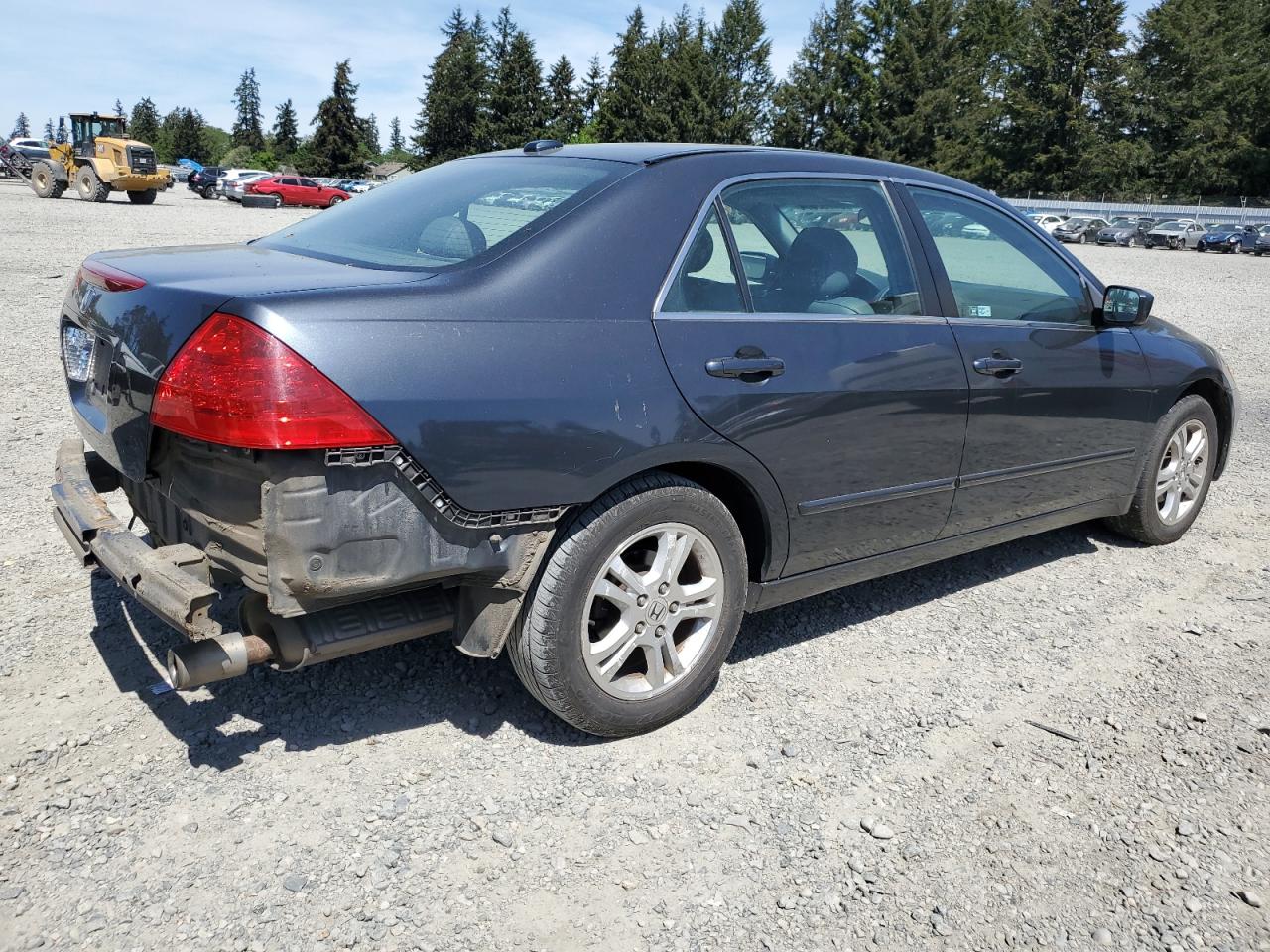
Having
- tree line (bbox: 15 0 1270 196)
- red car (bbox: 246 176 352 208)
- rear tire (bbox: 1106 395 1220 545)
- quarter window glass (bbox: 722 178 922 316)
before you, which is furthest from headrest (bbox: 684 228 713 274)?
tree line (bbox: 15 0 1270 196)

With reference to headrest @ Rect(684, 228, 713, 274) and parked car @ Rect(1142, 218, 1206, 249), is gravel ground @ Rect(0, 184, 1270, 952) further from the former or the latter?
parked car @ Rect(1142, 218, 1206, 249)

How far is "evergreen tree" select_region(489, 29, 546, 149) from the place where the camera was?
265 feet

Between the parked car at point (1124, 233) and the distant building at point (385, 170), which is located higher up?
the parked car at point (1124, 233)

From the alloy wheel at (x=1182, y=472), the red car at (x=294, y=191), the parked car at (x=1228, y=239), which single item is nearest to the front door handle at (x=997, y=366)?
the alloy wheel at (x=1182, y=472)

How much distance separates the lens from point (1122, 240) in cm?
4538

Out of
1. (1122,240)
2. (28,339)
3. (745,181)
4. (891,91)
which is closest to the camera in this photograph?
(745,181)

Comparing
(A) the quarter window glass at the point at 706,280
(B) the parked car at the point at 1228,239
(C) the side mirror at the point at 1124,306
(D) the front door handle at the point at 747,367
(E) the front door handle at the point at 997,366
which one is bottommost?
(B) the parked car at the point at 1228,239

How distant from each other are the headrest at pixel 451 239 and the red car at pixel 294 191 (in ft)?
152

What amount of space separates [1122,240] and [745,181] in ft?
156

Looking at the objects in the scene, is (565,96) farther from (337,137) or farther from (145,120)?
(145,120)

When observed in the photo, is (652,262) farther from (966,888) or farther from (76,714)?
(76,714)

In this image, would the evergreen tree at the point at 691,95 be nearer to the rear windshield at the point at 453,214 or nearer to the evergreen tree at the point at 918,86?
the evergreen tree at the point at 918,86

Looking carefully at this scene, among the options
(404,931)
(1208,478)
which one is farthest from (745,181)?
(1208,478)

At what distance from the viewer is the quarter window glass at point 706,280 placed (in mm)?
3066
